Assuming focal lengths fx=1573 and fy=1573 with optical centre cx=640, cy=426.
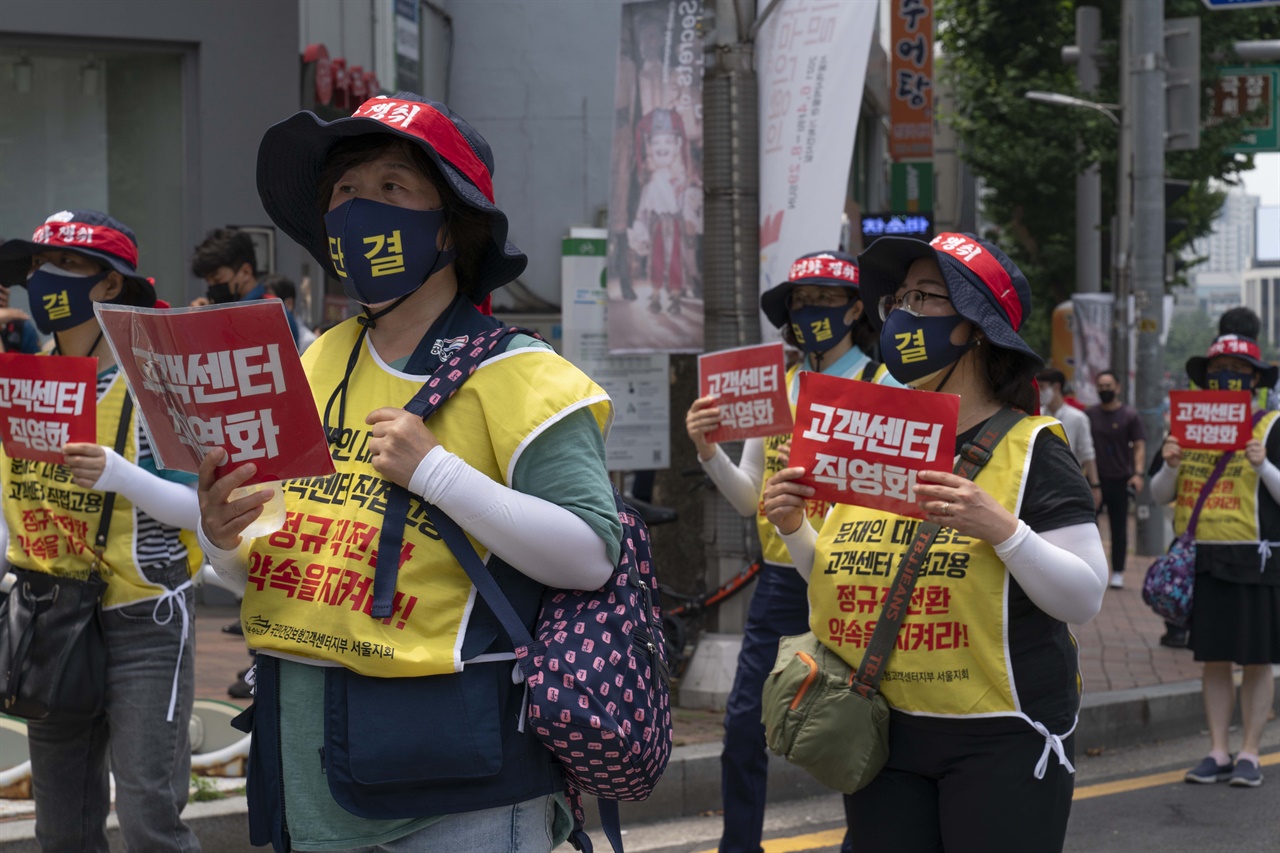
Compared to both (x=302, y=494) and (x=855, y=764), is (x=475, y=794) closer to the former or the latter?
(x=302, y=494)

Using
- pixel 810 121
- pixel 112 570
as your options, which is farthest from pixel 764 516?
pixel 810 121

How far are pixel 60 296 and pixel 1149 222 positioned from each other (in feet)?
47.6

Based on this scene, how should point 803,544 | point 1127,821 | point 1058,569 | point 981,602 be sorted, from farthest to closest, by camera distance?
1. point 1127,821
2. point 803,544
3. point 981,602
4. point 1058,569

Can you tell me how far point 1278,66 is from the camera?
79.4ft

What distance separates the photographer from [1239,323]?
8.62 m

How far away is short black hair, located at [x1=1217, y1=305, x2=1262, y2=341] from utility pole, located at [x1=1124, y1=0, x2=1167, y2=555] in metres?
7.97

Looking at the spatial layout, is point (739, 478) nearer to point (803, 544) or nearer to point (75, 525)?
point (803, 544)

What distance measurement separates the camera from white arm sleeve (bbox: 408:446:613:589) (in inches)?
93.5

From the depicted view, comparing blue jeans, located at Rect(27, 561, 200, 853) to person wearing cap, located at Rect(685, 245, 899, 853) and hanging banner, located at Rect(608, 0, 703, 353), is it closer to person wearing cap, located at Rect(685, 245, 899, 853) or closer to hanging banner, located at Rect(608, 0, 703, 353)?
person wearing cap, located at Rect(685, 245, 899, 853)

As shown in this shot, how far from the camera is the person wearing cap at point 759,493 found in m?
5.29

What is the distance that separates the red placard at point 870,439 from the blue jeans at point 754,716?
6.29ft

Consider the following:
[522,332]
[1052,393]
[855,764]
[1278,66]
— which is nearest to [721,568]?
[855,764]

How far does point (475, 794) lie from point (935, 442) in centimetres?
126

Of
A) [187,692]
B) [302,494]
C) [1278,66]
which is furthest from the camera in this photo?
[1278,66]
